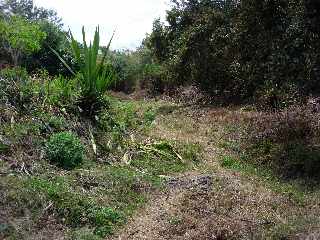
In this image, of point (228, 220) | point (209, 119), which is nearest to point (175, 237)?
point (228, 220)

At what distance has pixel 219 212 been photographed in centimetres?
662

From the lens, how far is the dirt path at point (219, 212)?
235 inches

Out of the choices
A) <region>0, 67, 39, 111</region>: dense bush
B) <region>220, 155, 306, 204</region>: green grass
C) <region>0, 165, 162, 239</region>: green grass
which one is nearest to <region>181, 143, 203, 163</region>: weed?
<region>220, 155, 306, 204</region>: green grass

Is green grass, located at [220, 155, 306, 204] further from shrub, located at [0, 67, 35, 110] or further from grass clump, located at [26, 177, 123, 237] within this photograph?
shrub, located at [0, 67, 35, 110]

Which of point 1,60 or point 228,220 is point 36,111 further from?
point 1,60

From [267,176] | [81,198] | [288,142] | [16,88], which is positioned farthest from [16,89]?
[288,142]

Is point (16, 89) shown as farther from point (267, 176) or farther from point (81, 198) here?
point (267, 176)

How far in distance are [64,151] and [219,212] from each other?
9.18 ft

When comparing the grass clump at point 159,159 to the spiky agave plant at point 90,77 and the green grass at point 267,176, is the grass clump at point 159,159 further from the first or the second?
the spiky agave plant at point 90,77

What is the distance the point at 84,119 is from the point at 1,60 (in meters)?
6.38

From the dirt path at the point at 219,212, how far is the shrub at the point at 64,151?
60.9 inches

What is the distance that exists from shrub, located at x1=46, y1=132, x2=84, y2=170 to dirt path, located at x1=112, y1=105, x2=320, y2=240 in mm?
1547

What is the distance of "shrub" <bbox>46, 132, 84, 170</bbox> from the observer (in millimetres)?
8086

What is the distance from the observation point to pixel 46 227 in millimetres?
6254
